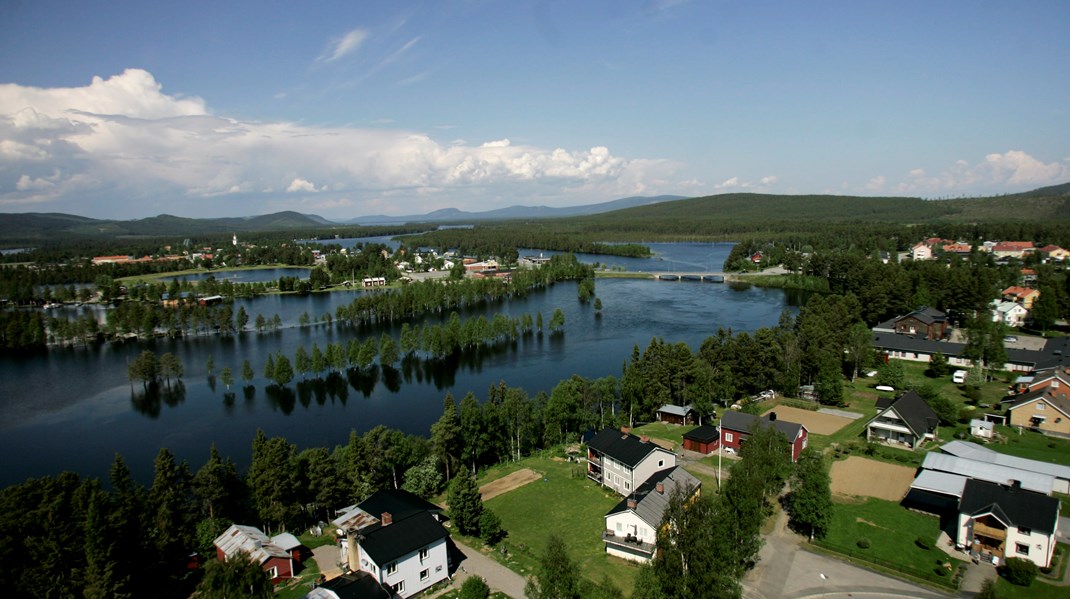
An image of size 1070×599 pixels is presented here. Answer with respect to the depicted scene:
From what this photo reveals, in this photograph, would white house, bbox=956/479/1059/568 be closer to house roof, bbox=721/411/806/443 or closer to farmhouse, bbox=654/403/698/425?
house roof, bbox=721/411/806/443

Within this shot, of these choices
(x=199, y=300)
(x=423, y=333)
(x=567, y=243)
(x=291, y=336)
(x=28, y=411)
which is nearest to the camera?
(x=28, y=411)

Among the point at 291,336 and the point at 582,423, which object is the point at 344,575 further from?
the point at 291,336

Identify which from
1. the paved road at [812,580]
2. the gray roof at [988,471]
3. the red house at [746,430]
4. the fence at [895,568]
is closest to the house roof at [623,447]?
the red house at [746,430]

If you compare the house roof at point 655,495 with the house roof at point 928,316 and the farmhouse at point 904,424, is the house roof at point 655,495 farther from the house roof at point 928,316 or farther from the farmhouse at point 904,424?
the house roof at point 928,316

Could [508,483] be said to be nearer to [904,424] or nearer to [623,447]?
[623,447]

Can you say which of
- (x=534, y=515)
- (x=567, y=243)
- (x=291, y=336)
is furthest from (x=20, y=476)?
(x=567, y=243)

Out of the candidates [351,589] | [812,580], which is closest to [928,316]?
[812,580]
